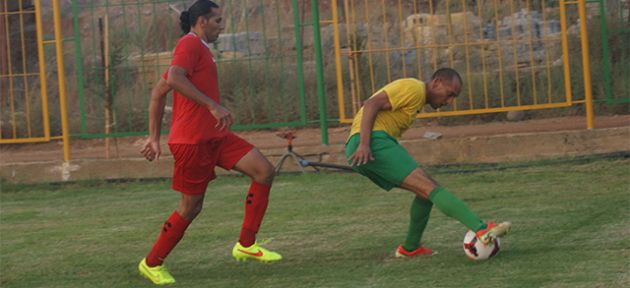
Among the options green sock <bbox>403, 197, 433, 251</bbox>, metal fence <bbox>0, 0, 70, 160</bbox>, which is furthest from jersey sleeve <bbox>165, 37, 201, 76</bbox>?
metal fence <bbox>0, 0, 70, 160</bbox>

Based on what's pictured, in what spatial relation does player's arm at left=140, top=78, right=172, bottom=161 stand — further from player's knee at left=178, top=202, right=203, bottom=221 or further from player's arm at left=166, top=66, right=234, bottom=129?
player's knee at left=178, top=202, right=203, bottom=221

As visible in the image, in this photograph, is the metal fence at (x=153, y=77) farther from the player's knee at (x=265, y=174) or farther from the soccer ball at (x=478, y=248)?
the soccer ball at (x=478, y=248)

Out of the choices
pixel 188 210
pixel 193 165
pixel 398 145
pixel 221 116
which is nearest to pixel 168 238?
pixel 188 210

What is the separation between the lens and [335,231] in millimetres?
8828

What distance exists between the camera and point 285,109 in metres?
14.2

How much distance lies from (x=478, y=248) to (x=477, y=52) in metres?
7.99

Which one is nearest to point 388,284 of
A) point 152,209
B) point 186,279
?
point 186,279

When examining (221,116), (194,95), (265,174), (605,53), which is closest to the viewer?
(221,116)

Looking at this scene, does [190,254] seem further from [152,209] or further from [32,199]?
[32,199]

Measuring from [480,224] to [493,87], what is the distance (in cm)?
704

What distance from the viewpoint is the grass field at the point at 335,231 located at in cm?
695

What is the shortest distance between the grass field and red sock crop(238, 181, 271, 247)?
0.58 ft

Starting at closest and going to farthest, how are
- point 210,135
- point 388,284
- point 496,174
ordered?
point 388,284 < point 210,135 < point 496,174

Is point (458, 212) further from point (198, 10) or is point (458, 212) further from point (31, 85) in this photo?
point (31, 85)
